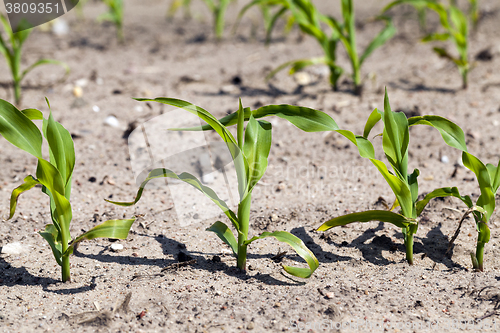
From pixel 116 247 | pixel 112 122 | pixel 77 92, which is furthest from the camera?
pixel 77 92

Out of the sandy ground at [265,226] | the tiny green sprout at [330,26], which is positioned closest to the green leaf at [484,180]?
the sandy ground at [265,226]

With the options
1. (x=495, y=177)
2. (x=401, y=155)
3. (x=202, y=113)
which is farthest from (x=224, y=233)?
(x=495, y=177)

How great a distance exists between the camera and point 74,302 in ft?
5.60

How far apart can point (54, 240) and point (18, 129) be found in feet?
1.41

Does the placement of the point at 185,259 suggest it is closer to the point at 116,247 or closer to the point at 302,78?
the point at 116,247

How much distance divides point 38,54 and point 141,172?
2.94 metres

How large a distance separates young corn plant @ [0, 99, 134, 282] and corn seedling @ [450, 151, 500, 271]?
1.29 m

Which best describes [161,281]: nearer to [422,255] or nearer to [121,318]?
[121,318]

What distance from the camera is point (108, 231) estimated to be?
1753mm

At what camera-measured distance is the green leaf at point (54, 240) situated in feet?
5.68

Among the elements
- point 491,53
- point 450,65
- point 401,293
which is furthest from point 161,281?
point 491,53

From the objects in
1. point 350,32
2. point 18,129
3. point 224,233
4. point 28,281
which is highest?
point 350,32

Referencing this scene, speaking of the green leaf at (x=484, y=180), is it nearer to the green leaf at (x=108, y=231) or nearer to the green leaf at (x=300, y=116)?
the green leaf at (x=300, y=116)

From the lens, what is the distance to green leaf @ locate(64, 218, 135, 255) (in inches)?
68.5
